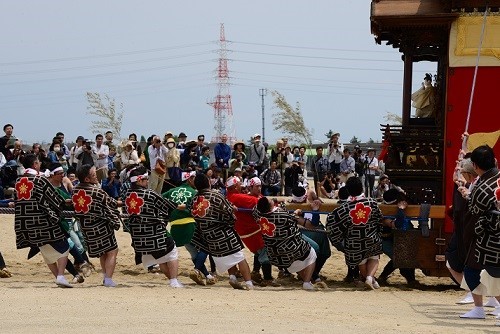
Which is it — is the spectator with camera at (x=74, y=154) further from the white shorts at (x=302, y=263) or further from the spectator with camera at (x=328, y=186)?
the white shorts at (x=302, y=263)

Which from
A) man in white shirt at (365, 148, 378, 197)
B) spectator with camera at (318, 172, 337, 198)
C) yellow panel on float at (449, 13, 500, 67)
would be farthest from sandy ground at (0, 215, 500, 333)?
man in white shirt at (365, 148, 378, 197)

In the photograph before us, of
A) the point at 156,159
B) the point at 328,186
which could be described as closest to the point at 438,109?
the point at 156,159

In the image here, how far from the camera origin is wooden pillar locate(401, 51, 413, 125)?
13602 mm

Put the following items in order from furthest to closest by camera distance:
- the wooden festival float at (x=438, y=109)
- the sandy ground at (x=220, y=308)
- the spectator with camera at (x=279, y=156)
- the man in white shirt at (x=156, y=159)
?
the spectator with camera at (x=279, y=156) < the man in white shirt at (x=156, y=159) < the wooden festival float at (x=438, y=109) < the sandy ground at (x=220, y=308)

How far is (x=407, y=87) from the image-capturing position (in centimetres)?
1362

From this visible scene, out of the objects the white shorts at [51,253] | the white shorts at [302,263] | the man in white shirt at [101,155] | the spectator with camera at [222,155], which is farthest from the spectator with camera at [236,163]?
the white shorts at [51,253]

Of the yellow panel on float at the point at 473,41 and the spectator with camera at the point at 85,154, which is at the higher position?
the yellow panel on float at the point at 473,41

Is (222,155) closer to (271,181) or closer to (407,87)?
(271,181)

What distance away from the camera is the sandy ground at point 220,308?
29.0 feet

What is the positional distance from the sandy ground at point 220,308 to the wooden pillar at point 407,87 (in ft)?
7.23

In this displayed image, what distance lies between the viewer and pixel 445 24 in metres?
12.5

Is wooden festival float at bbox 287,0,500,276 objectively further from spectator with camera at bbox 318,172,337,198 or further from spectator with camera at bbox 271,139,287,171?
spectator with camera at bbox 271,139,287,171

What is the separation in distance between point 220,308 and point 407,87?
487 centimetres

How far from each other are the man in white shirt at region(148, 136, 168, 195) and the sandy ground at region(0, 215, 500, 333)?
546cm
